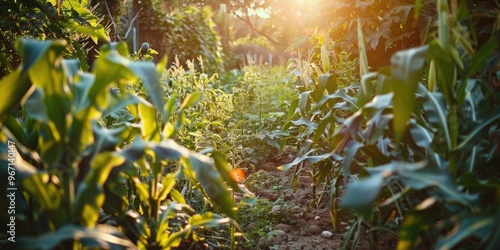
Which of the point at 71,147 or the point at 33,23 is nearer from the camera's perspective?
the point at 71,147

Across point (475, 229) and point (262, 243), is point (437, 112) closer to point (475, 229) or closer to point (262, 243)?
point (475, 229)

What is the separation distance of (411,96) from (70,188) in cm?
95

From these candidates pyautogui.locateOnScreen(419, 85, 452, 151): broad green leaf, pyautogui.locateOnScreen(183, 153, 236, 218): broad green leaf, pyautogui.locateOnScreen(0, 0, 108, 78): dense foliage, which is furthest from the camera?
pyautogui.locateOnScreen(0, 0, 108, 78): dense foliage

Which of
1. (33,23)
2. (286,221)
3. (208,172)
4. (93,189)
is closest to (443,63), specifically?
(208,172)

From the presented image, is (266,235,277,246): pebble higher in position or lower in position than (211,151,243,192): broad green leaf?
lower

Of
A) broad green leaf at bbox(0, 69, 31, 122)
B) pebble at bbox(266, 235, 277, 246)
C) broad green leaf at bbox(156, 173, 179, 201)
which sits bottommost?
pebble at bbox(266, 235, 277, 246)

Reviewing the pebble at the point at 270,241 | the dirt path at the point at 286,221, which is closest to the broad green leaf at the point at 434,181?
the dirt path at the point at 286,221

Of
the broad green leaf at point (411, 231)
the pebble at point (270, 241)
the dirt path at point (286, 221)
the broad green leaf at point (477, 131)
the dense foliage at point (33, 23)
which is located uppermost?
the dense foliage at point (33, 23)

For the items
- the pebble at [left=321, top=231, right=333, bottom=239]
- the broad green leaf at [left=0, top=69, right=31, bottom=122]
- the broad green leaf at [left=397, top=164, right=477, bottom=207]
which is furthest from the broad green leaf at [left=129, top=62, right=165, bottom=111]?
the pebble at [left=321, top=231, right=333, bottom=239]

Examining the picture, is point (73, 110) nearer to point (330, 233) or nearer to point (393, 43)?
point (330, 233)

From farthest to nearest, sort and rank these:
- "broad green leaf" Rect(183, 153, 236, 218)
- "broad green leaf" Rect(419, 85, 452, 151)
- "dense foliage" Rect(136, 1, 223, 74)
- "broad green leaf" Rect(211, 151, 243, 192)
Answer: "dense foliage" Rect(136, 1, 223, 74) < "broad green leaf" Rect(211, 151, 243, 192) < "broad green leaf" Rect(419, 85, 452, 151) < "broad green leaf" Rect(183, 153, 236, 218)

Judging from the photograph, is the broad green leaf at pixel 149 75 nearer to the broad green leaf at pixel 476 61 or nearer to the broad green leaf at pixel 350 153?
the broad green leaf at pixel 350 153

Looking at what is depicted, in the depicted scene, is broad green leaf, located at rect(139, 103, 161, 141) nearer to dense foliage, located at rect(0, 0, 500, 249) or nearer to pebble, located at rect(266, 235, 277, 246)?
dense foliage, located at rect(0, 0, 500, 249)

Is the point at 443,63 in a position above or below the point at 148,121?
above
